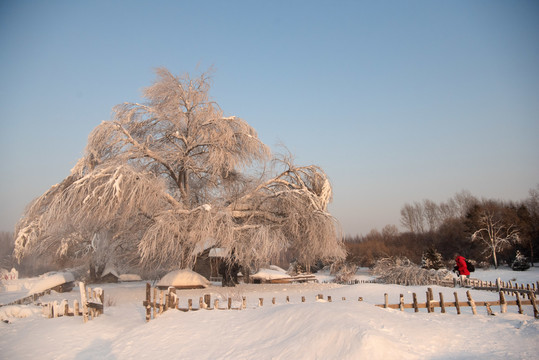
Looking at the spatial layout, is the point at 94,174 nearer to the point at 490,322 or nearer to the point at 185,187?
the point at 185,187

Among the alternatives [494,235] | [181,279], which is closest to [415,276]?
[181,279]

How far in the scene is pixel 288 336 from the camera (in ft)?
23.4

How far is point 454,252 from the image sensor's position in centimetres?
4162

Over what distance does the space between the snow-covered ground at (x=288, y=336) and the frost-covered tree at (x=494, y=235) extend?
26.3 metres

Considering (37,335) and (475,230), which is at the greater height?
(475,230)

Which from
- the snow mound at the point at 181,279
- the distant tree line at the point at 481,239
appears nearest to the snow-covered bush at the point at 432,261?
the distant tree line at the point at 481,239

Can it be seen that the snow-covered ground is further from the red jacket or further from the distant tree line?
the distant tree line

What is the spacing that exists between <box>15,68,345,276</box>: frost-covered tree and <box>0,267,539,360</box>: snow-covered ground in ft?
19.9

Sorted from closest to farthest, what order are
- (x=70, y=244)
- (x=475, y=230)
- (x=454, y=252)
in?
(x=70, y=244), (x=475, y=230), (x=454, y=252)

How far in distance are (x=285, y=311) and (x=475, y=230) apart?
33.5m

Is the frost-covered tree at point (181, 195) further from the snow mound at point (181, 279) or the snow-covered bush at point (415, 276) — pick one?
the snow-covered bush at point (415, 276)

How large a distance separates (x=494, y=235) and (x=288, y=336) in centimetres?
3398

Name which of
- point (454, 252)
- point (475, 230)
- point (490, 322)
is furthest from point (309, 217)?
point (454, 252)

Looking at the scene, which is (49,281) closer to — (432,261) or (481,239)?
(432,261)
